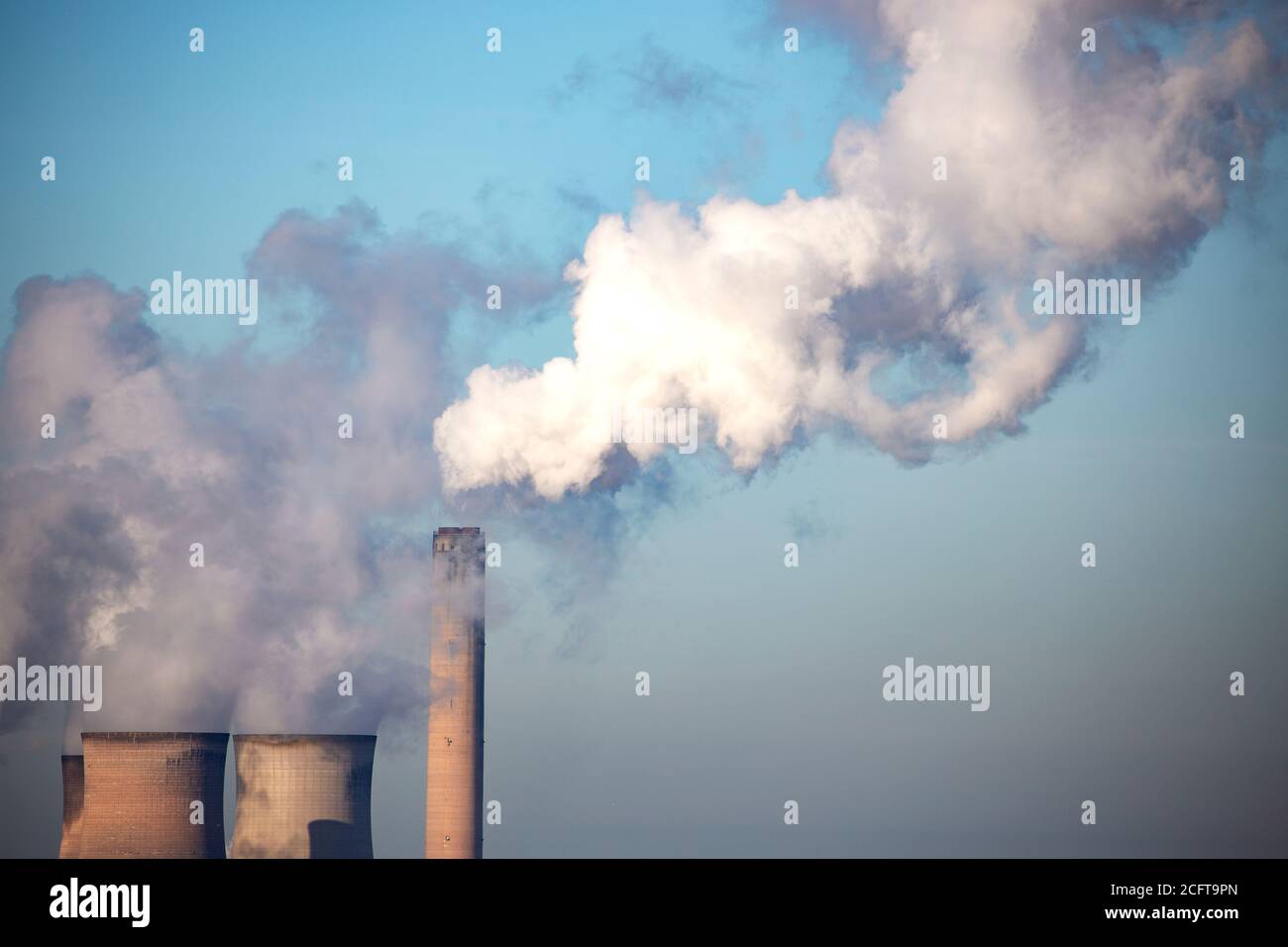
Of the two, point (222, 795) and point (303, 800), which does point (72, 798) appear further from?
point (303, 800)

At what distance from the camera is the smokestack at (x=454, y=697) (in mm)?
58125

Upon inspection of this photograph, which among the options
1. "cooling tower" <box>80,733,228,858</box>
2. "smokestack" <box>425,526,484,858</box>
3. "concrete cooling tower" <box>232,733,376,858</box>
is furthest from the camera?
"smokestack" <box>425,526,484,858</box>

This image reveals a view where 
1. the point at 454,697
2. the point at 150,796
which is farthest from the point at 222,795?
the point at 454,697

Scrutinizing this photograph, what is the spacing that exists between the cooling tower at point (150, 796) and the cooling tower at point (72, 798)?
16.7 feet

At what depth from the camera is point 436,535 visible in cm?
5800

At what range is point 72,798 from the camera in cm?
6141

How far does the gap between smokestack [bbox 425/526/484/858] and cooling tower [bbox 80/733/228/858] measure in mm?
7090

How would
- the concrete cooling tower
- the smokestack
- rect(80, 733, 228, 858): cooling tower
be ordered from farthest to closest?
the smokestack
the concrete cooling tower
rect(80, 733, 228, 858): cooling tower

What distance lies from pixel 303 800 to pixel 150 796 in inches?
175

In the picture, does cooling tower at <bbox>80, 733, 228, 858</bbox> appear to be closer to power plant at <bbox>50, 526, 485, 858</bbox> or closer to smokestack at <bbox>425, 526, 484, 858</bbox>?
power plant at <bbox>50, 526, 485, 858</bbox>

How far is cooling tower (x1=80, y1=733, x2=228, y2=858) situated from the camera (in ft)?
175

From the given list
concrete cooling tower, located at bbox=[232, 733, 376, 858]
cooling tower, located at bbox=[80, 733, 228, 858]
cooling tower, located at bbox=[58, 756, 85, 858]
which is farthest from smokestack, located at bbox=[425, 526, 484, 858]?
cooling tower, located at bbox=[58, 756, 85, 858]
